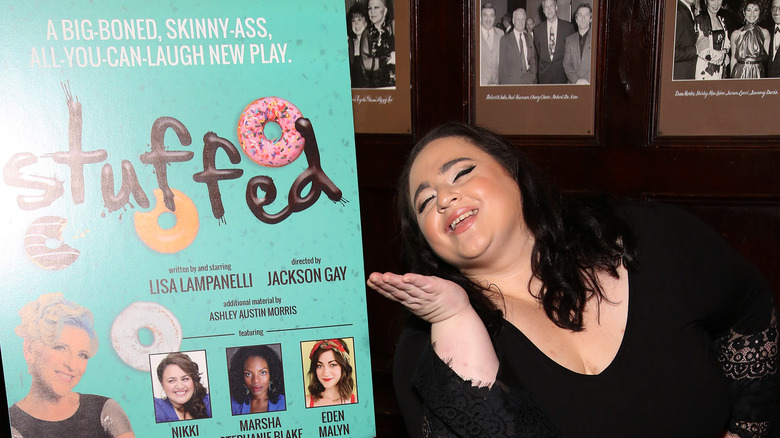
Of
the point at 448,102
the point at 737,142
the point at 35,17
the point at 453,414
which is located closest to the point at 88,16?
the point at 35,17

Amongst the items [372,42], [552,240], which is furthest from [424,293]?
[372,42]

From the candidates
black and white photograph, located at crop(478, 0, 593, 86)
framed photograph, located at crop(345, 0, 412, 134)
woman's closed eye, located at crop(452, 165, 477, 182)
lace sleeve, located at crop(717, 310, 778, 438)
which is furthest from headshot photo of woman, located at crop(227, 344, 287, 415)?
black and white photograph, located at crop(478, 0, 593, 86)

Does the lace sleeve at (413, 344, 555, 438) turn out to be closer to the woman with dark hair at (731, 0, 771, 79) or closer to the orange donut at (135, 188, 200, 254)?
the orange donut at (135, 188, 200, 254)

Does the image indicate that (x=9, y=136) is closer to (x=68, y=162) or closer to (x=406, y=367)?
(x=68, y=162)

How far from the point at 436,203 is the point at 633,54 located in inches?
56.7

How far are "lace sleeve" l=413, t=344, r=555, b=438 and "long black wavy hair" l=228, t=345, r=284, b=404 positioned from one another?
48cm

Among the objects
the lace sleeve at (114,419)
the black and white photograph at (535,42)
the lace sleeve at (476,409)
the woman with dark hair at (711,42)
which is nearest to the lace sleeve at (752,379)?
the lace sleeve at (476,409)

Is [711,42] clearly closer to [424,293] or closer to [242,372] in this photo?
[424,293]

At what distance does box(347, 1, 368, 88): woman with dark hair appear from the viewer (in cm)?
274

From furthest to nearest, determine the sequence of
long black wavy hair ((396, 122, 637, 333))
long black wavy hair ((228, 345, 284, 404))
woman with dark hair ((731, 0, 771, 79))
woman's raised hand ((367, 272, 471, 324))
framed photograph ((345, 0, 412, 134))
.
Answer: framed photograph ((345, 0, 412, 134))
woman with dark hair ((731, 0, 771, 79))
long black wavy hair ((228, 345, 284, 404))
long black wavy hair ((396, 122, 637, 333))
woman's raised hand ((367, 272, 471, 324))

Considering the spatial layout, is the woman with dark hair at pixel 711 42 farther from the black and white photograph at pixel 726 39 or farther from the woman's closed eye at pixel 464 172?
the woman's closed eye at pixel 464 172

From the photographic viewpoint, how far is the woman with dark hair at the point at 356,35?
2.74 meters

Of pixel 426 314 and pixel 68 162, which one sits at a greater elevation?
pixel 68 162

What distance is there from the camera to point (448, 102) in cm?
274
